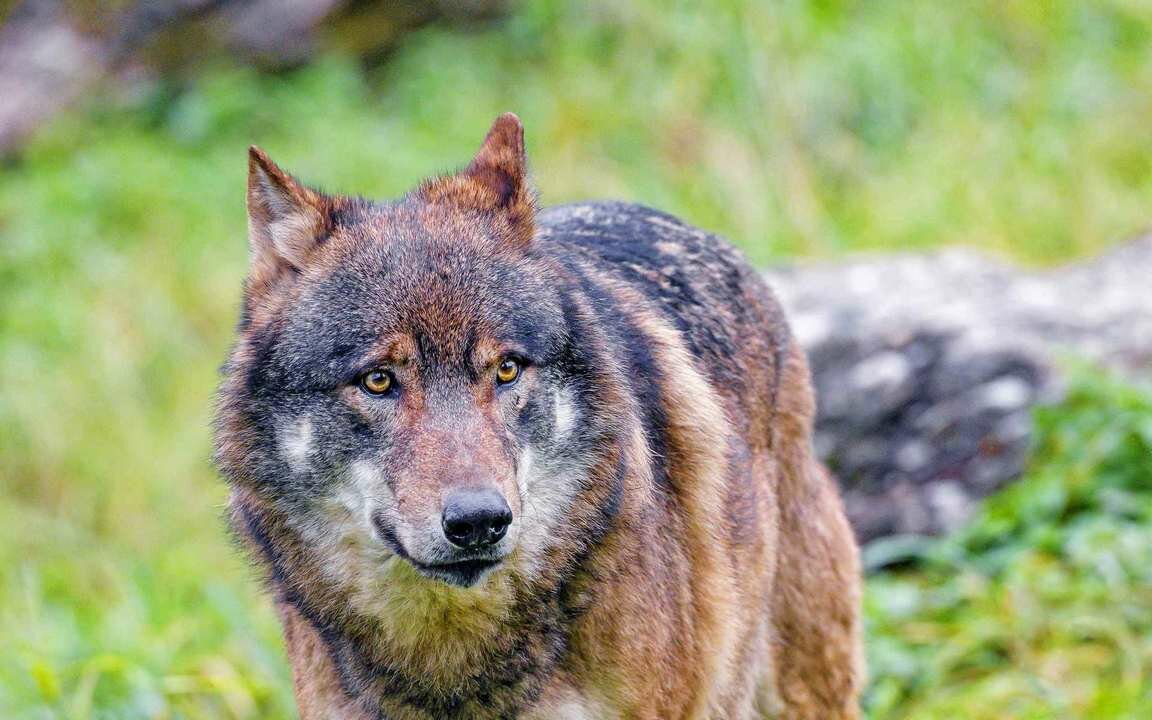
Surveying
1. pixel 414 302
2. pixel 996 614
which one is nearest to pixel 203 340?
pixel 996 614

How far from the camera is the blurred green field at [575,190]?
5.71 m

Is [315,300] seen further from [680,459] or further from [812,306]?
[812,306]

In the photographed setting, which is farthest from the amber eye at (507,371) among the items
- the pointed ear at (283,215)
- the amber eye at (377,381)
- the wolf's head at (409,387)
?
the pointed ear at (283,215)

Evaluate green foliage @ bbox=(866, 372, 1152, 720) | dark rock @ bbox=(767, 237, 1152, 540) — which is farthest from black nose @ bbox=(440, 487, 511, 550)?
dark rock @ bbox=(767, 237, 1152, 540)

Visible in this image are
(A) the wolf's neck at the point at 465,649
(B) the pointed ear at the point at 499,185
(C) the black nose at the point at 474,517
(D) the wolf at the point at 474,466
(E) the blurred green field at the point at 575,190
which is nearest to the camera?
(C) the black nose at the point at 474,517

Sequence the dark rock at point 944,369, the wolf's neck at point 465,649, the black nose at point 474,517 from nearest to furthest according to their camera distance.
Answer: the black nose at point 474,517 → the wolf's neck at point 465,649 → the dark rock at point 944,369

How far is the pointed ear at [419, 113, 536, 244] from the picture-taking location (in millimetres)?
3457

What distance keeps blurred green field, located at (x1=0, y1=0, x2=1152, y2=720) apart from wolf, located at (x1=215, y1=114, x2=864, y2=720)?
7.05ft

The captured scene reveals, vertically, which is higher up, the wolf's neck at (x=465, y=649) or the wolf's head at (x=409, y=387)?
the wolf's head at (x=409, y=387)

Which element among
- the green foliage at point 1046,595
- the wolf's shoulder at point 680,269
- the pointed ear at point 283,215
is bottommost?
the green foliage at point 1046,595

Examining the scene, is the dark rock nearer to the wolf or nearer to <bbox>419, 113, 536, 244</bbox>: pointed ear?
the wolf

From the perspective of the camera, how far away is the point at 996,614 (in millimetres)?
5285

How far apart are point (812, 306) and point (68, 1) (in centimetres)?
735

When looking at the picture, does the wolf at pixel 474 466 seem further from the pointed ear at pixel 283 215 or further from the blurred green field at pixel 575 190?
the blurred green field at pixel 575 190
